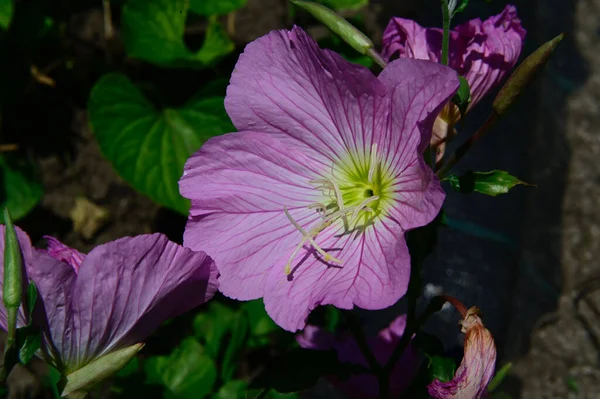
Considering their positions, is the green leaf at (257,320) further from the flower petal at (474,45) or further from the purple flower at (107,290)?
the flower petal at (474,45)

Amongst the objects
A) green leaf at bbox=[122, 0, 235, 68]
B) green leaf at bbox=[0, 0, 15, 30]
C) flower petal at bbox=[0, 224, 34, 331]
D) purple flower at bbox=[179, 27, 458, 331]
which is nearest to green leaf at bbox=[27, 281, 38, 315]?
flower petal at bbox=[0, 224, 34, 331]

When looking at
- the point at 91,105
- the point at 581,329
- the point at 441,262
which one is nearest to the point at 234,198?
the point at 91,105

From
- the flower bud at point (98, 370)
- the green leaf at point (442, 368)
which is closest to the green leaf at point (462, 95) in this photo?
the green leaf at point (442, 368)

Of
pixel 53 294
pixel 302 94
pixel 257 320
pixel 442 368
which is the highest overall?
pixel 302 94

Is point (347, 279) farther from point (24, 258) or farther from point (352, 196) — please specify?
point (24, 258)

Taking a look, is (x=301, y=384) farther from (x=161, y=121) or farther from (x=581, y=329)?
(x=581, y=329)

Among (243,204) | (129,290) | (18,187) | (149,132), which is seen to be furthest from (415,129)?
(18,187)

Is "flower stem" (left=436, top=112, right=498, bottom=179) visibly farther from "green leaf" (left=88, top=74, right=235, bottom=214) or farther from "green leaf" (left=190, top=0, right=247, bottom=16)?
"green leaf" (left=190, top=0, right=247, bottom=16)
